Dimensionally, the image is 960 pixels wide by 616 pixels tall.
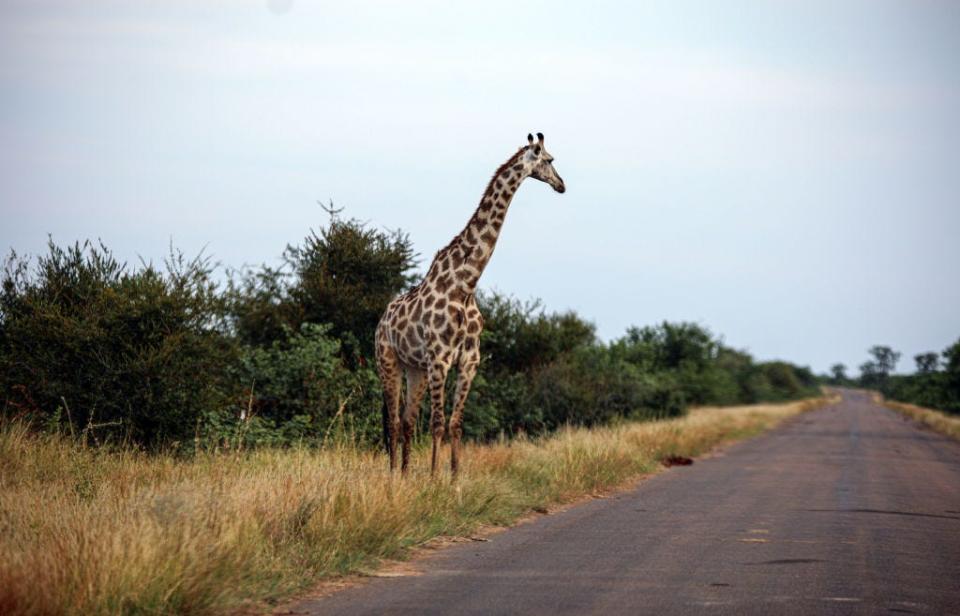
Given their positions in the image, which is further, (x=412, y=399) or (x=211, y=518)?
(x=412, y=399)

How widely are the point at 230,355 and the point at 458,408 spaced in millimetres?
5918

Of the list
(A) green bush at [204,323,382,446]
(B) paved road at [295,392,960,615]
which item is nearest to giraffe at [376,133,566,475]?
(B) paved road at [295,392,960,615]

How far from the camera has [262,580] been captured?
27.4 ft

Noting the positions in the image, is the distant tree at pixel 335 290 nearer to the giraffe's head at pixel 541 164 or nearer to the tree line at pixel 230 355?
the tree line at pixel 230 355

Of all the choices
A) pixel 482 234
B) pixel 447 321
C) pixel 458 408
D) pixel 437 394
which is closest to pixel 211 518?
pixel 437 394

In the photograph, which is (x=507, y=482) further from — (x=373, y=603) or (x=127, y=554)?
(x=127, y=554)

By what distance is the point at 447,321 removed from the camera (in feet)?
46.3

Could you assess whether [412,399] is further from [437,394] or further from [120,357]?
[120,357]

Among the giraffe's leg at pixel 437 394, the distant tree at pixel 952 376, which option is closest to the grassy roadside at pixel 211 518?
the giraffe's leg at pixel 437 394

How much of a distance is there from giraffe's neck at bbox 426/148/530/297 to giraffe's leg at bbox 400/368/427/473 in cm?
133

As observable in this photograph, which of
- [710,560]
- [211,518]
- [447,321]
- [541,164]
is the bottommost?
[710,560]

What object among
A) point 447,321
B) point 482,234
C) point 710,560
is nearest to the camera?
point 710,560

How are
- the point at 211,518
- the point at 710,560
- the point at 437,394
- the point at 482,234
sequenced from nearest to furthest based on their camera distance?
1. the point at 211,518
2. the point at 710,560
3. the point at 437,394
4. the point at 482,234

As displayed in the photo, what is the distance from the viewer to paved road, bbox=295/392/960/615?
802 centimetres
